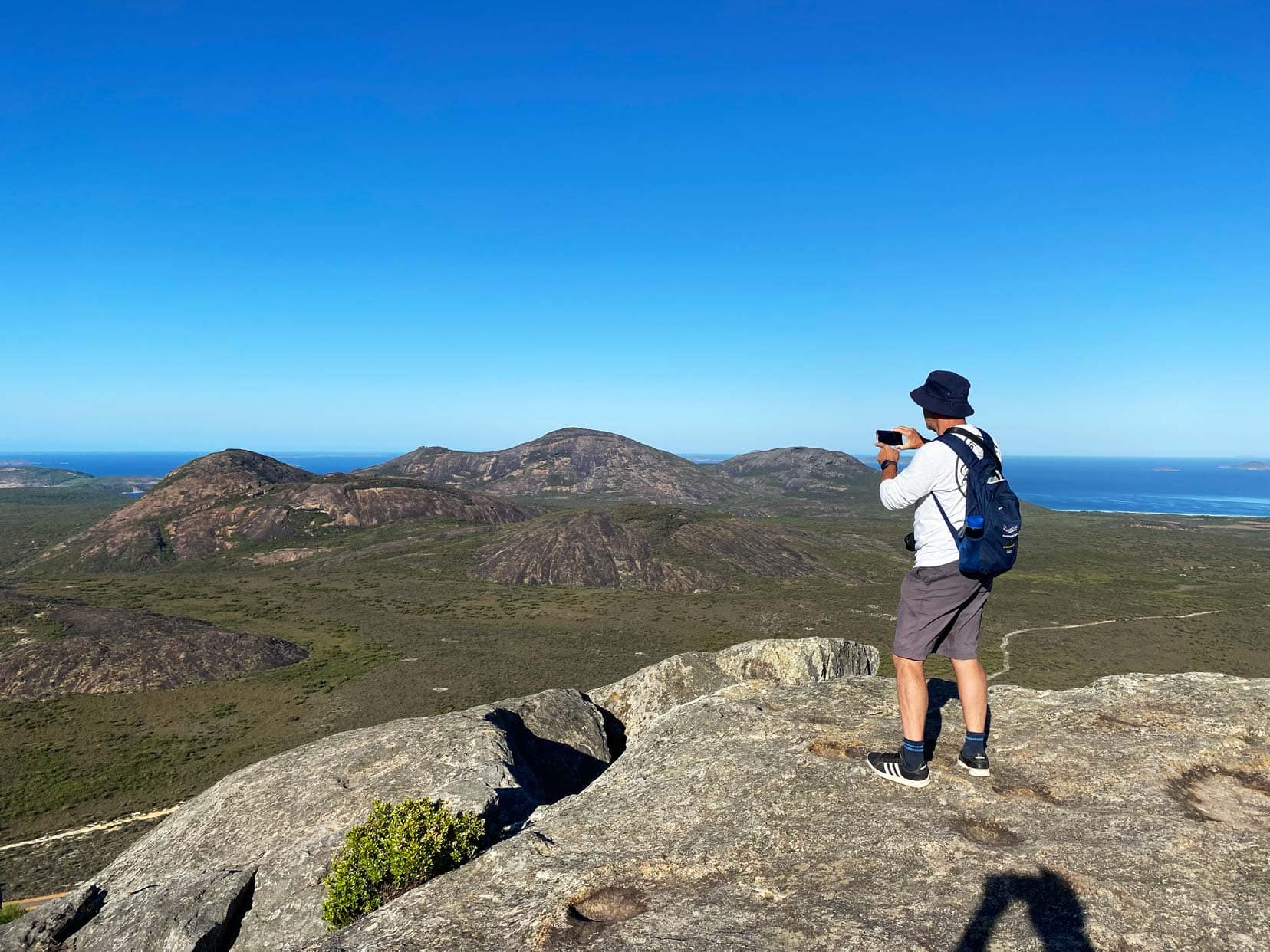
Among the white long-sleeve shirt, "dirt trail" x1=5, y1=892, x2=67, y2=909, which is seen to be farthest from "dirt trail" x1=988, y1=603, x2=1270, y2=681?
"dirt trail" x1=5, y1=892, x2=67, y2=909

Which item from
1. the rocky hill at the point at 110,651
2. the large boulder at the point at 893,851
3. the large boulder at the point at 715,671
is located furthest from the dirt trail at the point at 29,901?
the rocky hill at the point at 110,651

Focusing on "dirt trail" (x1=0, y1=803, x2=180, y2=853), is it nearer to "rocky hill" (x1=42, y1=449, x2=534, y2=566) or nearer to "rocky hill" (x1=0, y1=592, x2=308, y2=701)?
"rocky hill" (x1=0, y1=592, x2=308, y2=701)

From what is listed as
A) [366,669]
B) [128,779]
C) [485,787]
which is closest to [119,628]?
[366,669]

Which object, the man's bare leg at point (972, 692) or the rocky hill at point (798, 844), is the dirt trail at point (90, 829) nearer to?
the rocky hill at point (798, 844)

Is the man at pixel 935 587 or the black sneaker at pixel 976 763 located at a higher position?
the man at pixel 935 587

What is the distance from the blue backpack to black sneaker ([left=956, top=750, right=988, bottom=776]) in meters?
2.58

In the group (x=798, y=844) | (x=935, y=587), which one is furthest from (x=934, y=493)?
(x=798, y=844)

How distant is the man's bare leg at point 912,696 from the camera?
7699 mm

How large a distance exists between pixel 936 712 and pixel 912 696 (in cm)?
342

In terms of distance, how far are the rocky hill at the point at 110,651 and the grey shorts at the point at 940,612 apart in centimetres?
6584

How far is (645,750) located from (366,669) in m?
56.2

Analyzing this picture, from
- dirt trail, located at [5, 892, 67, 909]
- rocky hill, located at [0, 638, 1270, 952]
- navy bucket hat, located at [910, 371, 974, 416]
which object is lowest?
dirt trail, located at [5, 892, 67, 909]

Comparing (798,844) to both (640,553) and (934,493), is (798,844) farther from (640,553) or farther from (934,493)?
(640,553)

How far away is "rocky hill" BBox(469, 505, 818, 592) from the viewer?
105 meters
